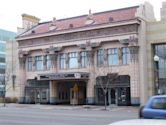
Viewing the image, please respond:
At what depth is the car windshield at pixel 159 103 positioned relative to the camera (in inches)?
527

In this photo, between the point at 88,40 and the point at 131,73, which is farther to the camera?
the point at 88,40

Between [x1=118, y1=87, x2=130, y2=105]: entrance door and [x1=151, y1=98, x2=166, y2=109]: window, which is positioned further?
[x1=118, y1=87, x2=130, y2=105]: entrance door

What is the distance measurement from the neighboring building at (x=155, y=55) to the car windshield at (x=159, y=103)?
112 ft

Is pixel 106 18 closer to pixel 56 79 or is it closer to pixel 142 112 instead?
pixel 56 79

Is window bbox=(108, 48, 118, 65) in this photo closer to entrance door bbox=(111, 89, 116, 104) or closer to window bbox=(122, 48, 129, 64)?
window bbox=(122, 48, 129, 64)

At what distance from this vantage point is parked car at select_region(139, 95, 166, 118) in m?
13.2

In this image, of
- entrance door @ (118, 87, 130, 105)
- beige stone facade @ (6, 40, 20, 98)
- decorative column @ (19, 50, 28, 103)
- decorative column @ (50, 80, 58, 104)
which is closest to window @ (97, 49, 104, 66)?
entrance door @ (118, 87, 130, 105)

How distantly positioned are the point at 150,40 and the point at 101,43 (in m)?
6.33

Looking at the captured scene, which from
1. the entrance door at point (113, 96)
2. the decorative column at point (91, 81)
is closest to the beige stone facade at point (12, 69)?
the decorative column at point (91, 81)

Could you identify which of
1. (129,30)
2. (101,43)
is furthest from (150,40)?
(101,43)

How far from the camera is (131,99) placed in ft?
153

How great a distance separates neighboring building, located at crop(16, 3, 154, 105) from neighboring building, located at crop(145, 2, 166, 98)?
2.87 ft

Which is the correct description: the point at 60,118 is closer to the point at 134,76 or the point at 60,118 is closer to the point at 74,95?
the point at 134,76

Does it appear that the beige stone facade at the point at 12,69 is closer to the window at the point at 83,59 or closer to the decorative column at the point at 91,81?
the window at the point at 83,59
